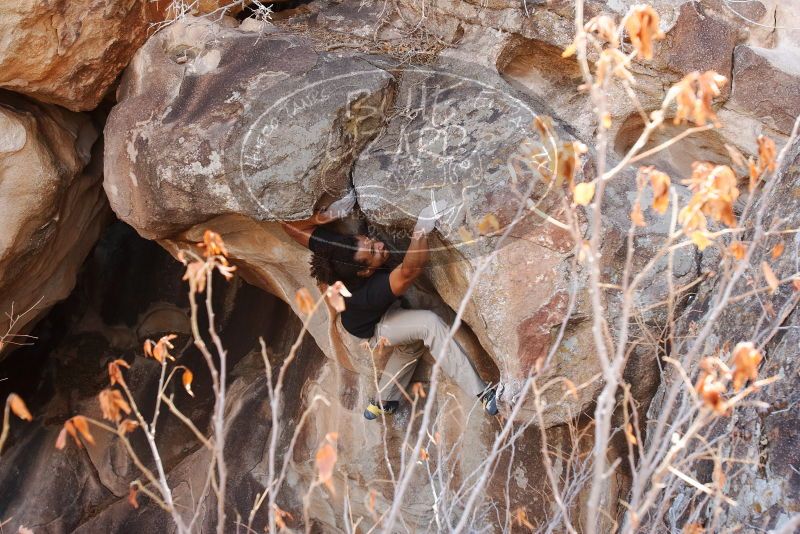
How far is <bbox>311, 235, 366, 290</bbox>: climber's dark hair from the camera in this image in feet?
10.6

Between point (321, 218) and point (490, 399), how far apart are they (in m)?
0.95

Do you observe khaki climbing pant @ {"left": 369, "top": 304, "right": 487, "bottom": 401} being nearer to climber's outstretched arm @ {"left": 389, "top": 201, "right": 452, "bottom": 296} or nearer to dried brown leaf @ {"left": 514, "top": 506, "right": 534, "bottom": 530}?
climber's outstretched arm @ {"left": 389, "top": 201, "right": 452, "bottom": 296}

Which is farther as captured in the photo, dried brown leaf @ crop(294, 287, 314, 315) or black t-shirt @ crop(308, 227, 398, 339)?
black t-shirt @ crop(308, 227, 398, 339)

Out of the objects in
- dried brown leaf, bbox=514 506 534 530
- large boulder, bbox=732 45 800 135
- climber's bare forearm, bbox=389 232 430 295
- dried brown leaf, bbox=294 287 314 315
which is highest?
large boulder, bbox=732 45 800 135

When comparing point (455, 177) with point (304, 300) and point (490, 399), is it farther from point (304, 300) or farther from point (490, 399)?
point (304, 300)

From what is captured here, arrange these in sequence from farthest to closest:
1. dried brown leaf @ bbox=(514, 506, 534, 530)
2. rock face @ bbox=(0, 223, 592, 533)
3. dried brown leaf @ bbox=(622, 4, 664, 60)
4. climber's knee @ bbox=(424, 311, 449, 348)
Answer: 1. rock face @ bbox=(0, 223, 592, 533)
2. climber's knee @ bbox=(424, 311, 449, 348)
3. dried brown leaf @ bbox=(514, 506, 534, 530)
4. dried brown leaf @ bbox=(622, 4, 664, 60)

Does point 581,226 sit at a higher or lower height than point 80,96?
higher

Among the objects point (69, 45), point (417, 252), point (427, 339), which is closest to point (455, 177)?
point (417, 252)

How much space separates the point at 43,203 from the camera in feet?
11.7

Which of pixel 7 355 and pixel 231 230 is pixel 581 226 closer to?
pixel 231 230

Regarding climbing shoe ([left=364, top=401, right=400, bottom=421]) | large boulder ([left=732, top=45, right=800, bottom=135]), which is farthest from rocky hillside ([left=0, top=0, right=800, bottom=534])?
climbing shoe ([left=364, top=401, right=400, bottom=421])

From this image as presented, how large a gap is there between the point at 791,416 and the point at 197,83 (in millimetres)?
2353

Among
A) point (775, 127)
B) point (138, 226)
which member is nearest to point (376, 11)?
point (138, 226)

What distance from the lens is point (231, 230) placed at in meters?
3.45
